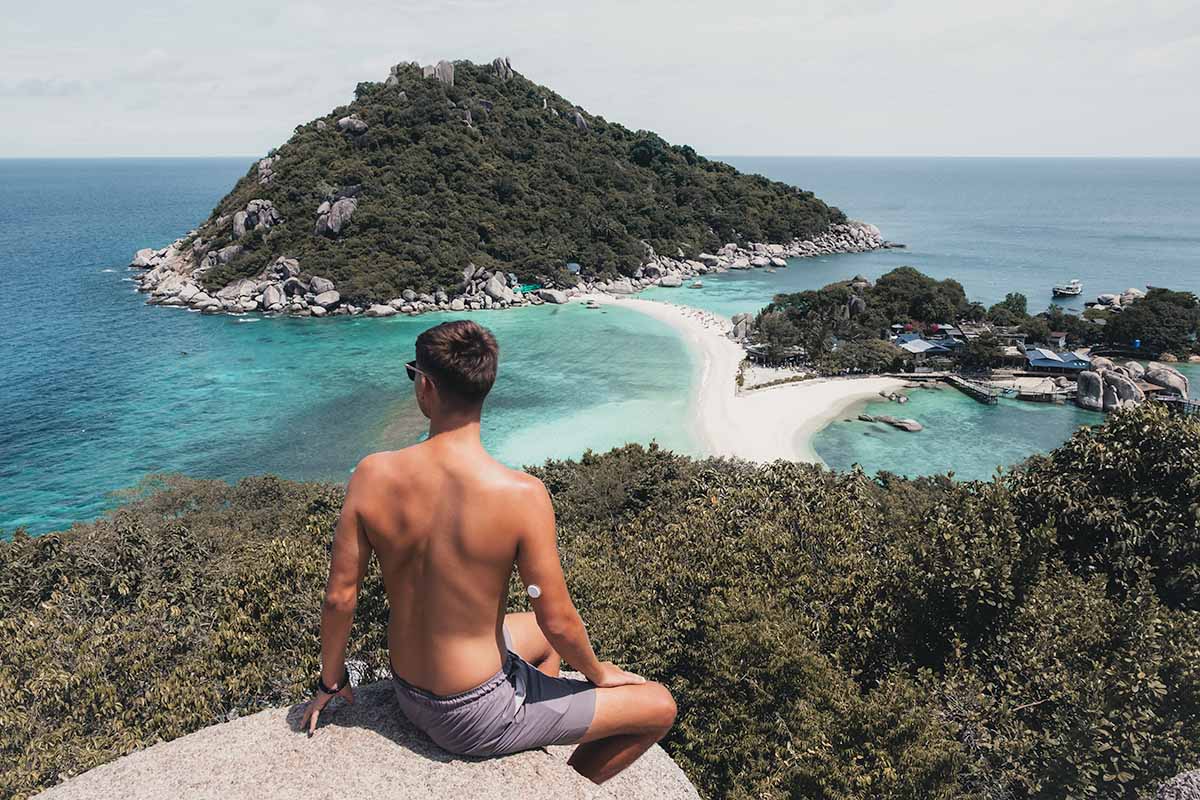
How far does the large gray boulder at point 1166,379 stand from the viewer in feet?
131

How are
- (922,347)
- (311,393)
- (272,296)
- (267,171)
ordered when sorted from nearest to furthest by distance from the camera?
(311,393)
(922,347)
(272,296)
(267,171)

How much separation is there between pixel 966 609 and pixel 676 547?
3.94 m

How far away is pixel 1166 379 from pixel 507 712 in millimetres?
50642

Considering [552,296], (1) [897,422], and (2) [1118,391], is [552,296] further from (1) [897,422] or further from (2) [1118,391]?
(2) [1118,391]

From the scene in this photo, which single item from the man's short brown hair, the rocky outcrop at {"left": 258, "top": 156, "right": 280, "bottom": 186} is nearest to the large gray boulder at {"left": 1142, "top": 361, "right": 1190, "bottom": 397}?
the man's short brown hair

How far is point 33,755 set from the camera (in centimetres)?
577

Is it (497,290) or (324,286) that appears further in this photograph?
(497,290)

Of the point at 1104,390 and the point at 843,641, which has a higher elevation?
the point at 843,641

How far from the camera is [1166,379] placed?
133 ft

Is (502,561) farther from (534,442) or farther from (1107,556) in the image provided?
(534,442)

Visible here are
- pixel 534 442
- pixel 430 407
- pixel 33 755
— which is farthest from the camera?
pixel 534 442

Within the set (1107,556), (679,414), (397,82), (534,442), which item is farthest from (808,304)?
(397,82)

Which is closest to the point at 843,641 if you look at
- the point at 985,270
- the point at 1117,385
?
the point at 1117,385

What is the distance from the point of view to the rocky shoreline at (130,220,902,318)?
198 ft
